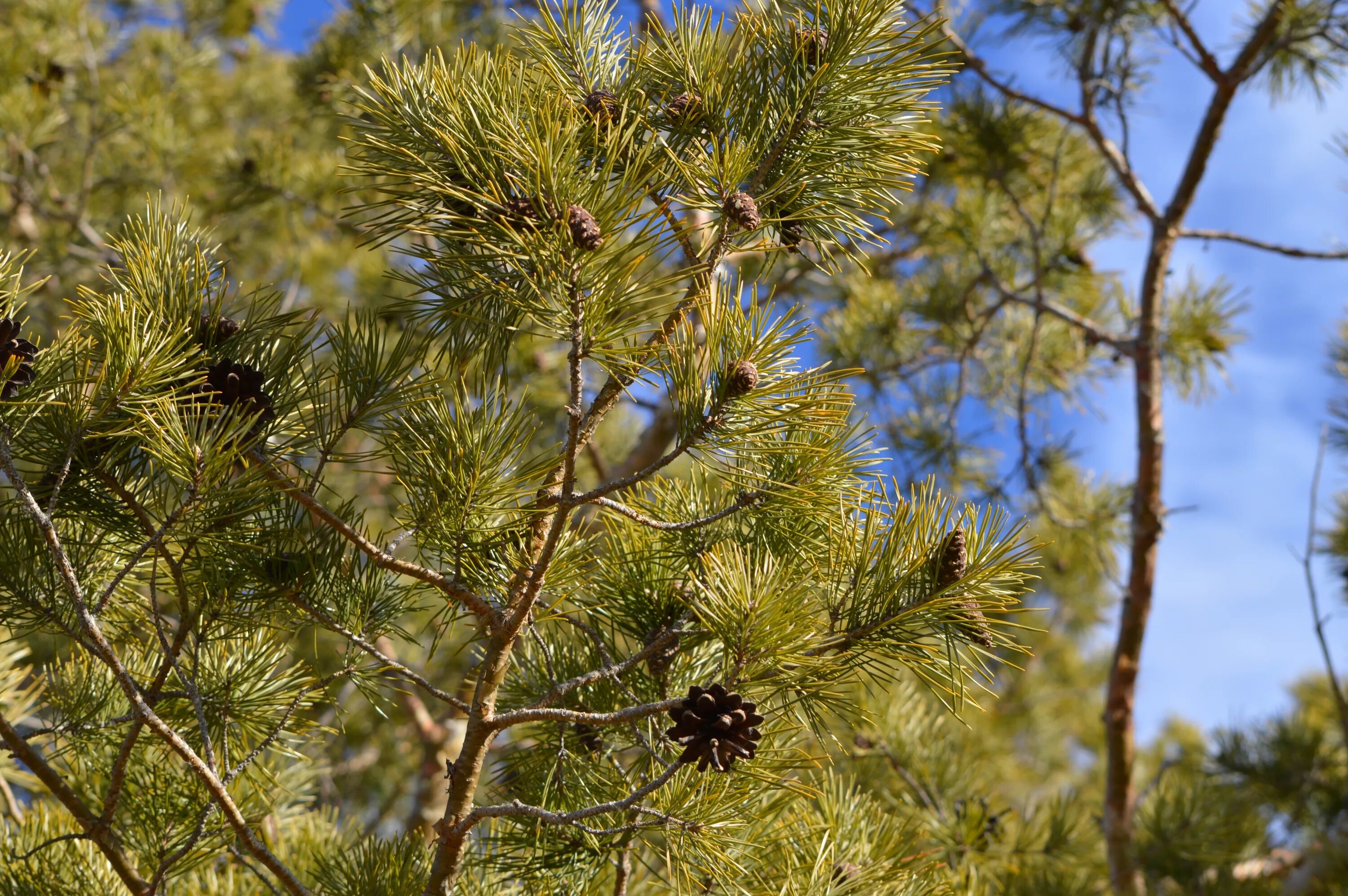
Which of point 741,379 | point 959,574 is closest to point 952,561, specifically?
point 959,574

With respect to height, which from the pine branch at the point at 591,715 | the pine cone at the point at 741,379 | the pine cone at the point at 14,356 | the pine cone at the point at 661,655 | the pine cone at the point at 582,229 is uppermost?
the pine cone at the point at 14,356

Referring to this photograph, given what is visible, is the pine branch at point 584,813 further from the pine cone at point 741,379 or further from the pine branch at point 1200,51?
the pine branch at point 1200,51

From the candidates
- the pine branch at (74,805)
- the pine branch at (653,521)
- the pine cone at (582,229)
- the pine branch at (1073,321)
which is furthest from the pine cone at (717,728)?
the pine branch at (1073,321)

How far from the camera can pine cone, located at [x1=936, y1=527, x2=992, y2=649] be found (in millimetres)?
651

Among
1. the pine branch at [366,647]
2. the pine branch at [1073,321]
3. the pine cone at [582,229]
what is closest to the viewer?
the pine cone at [582,229]

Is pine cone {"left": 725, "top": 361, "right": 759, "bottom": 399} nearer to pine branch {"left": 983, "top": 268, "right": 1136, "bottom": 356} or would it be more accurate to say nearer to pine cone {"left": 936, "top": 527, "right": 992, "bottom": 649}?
pine cone {"left": 936, "top": 527, "right": 992, "bottom": 649}

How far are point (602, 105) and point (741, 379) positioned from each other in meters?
0.23

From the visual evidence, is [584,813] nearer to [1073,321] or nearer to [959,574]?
[959,574]

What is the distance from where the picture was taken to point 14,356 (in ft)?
1.95

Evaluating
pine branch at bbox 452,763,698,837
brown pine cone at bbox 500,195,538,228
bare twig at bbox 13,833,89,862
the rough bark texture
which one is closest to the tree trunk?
the rough bark texture

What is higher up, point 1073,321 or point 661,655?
point 1073,321

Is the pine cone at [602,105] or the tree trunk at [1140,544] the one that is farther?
the tree trunk at [1140,544]

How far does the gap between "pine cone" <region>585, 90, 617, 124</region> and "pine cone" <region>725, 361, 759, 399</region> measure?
20 cm

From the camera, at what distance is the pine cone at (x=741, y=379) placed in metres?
0.61
